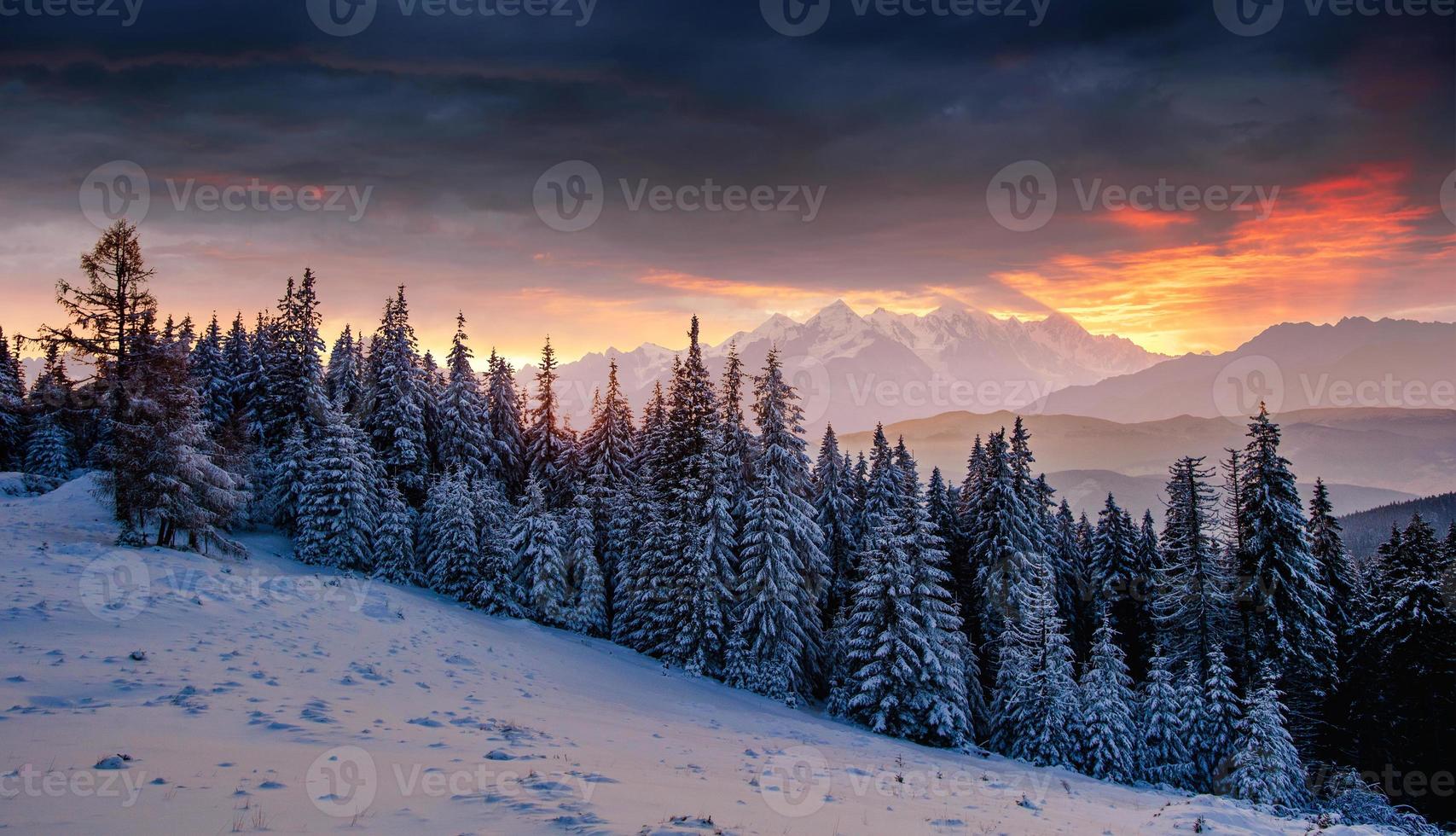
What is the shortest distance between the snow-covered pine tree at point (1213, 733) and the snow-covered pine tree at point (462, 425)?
41083 millimetres

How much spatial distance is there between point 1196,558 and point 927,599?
1415cm

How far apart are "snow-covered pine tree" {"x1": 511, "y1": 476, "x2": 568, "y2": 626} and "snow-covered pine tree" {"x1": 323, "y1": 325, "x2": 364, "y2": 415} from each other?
1882 centimetres

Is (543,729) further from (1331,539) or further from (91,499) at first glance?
(1331,539)

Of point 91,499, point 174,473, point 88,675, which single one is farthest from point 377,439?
point 88,675

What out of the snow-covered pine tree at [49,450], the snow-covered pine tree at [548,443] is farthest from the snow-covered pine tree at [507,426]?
the snow-covered pine tree at [49,450]

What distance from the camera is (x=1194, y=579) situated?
1357 inches

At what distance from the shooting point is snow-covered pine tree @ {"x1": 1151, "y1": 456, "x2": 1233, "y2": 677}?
3412 cm

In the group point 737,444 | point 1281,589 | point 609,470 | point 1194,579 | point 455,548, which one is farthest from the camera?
point 609,470

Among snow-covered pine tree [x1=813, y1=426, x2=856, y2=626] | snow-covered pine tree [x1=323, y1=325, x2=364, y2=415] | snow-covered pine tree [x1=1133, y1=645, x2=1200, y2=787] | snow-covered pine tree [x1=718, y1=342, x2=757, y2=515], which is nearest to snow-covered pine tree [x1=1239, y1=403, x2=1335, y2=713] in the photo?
snow-covered pine tree [x1=1133, y1=645, x2=1200, y2=787]

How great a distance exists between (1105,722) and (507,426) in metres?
43.1

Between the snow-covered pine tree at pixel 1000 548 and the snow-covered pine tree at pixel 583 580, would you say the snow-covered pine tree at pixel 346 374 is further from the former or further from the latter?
the snow-covered pine tree at pixel 1000 548

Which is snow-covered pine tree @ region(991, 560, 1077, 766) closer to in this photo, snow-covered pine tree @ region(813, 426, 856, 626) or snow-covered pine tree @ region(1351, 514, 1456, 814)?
snow-covered pine tree @ region(813, 426, 856, 626)

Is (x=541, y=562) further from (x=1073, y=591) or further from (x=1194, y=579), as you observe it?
(x=1073, y=591)

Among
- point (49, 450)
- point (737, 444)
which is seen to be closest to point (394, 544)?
point (737, 444)
